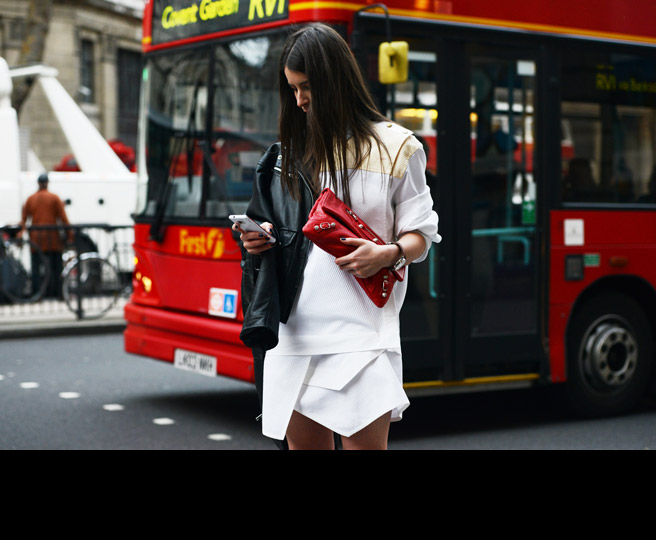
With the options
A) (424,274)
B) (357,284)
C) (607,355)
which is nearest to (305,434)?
(357,284)

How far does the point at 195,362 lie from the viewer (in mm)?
7668

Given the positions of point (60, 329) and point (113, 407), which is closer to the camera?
point (113, 407)

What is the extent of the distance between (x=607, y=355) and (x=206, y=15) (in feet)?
11.6

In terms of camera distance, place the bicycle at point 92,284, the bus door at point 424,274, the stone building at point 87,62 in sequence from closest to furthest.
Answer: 1. the bus door at point 424,274
2. the bicycle at point 92,284
3. the stone building at point 87,62

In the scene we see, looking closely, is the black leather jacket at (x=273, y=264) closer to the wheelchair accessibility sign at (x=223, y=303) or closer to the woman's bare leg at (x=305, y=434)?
the woman's bare leg at (x=305, y=434)

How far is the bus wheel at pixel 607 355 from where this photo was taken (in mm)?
7867

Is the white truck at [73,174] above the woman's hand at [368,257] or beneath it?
above

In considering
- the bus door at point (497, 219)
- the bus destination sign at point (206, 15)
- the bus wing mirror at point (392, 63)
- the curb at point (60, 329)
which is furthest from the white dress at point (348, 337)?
the curb at point (60, 329)

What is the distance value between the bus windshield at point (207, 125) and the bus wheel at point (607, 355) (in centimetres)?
246

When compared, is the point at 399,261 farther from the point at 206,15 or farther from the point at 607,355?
the point at 607,355

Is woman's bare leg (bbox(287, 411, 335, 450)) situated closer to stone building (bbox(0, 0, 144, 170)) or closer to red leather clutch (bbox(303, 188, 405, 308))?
red leather clutch (bbox(303, 188, 405, 308))

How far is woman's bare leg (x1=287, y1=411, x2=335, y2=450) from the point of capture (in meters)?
3.10
